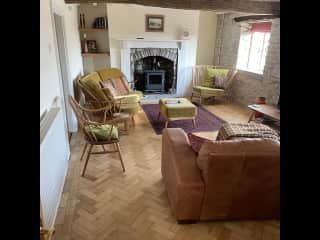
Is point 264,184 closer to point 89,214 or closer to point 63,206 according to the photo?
point 89,214

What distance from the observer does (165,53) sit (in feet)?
18.9

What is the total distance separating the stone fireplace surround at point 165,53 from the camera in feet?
17.8

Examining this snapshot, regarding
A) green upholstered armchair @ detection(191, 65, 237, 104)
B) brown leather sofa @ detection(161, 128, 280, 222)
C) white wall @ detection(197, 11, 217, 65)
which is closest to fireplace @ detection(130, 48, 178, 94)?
green upholstered armchair @ detection(191, 65, 237, 104)

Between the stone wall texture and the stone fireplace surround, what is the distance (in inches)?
43.2

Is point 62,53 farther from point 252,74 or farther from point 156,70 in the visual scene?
point 252,74

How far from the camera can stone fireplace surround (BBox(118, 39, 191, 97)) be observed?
5.42m

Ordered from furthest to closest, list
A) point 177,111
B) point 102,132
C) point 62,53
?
1. point 177,111
2. point 62,53
3. point 102,132

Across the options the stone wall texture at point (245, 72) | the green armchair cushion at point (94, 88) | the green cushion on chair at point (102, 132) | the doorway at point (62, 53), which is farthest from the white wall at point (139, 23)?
the green cushion on chair at point (102, 132)

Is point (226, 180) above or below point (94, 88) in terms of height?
below

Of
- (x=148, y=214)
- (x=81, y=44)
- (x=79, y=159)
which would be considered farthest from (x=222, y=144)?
(x=81, y=44)

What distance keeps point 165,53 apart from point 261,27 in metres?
2.18

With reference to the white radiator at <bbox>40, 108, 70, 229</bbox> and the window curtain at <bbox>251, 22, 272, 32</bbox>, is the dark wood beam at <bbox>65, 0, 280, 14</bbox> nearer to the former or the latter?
the window curtain at <bbox>251, 22, 272, 32</bbox>

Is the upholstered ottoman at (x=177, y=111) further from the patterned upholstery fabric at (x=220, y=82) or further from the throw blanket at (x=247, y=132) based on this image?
the patterned upholstery fabric at (x=220, y=82)

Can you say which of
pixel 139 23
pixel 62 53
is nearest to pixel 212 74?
pixel 139 23
